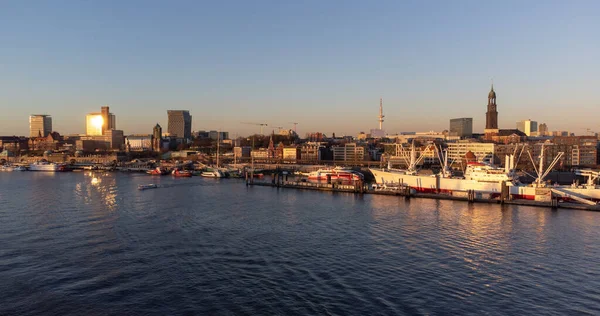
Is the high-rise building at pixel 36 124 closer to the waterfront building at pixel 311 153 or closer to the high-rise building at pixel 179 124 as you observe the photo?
the high-rise building at pixel 179 124

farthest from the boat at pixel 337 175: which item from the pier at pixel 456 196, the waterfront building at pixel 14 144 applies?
the waterfront building at pixel 14 144

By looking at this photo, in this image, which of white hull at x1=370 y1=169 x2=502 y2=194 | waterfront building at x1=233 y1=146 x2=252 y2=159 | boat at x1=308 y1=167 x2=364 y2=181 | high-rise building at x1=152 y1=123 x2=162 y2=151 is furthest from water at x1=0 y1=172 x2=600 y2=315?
high-rise building at x1=152 y1=123 x2=162 y2=151

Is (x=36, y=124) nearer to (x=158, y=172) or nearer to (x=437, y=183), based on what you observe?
(x=158, y=172)

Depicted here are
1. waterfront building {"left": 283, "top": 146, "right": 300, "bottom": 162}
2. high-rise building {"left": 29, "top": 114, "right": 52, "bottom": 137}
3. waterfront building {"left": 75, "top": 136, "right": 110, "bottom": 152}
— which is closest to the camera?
waterfront building {"left": 283, "top": 146, "right": 300, "bottom": 162}

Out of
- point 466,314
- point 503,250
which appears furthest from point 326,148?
point 466,314

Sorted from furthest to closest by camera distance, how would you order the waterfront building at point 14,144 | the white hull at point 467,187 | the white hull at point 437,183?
the waterfront building at point 14,144 → the white hull at point 437,183 → the white hull at point 467,187

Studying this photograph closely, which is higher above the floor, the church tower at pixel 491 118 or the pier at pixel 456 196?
the church tower at pixel 491 118

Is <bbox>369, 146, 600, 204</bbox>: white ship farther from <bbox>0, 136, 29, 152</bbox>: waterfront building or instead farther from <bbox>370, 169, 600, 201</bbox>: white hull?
<bbox>0, 136, 29, 152</bbox>: waterfront building
